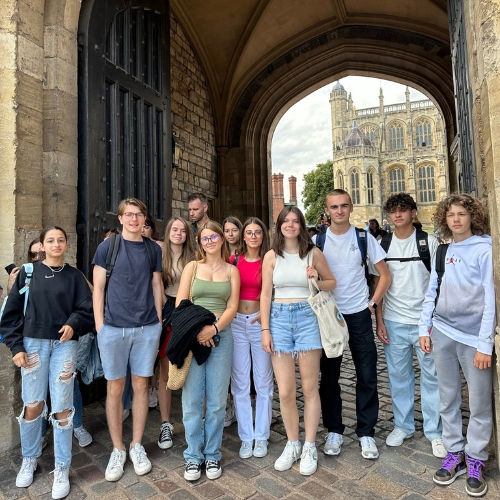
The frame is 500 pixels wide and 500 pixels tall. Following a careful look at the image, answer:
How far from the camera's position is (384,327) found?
305 cm

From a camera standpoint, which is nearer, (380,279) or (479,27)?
(479,27)

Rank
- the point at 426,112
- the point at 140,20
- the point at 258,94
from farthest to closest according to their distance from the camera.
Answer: the point at 426,112 < the point at 258,94 < the point at 140,20

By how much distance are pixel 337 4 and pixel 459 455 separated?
8.02 meters

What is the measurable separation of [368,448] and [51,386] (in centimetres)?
207

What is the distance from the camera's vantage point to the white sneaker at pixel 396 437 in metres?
2.88

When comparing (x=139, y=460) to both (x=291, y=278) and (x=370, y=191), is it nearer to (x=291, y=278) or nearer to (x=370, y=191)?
(x=291, y=278)

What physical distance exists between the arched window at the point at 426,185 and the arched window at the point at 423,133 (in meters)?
4.38

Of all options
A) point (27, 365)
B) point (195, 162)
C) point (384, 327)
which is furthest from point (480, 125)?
point (195, 162)

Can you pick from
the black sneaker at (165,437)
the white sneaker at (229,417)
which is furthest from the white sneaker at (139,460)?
the white sneaker at (229,417)

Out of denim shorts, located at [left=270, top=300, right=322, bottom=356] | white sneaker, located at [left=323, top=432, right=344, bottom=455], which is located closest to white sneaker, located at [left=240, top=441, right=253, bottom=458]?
white sneaker, located at [left=323, top=432, right=344, bottom=455]

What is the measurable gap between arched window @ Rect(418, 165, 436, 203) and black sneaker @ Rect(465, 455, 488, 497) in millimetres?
59413

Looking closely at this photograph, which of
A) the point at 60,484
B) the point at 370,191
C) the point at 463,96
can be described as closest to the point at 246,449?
the point at 60,484

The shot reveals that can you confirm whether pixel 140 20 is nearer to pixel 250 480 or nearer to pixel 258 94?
pixel 250 480

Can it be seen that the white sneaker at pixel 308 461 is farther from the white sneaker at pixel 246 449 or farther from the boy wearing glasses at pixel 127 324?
the boy wearing glasses at pixel 127 324
